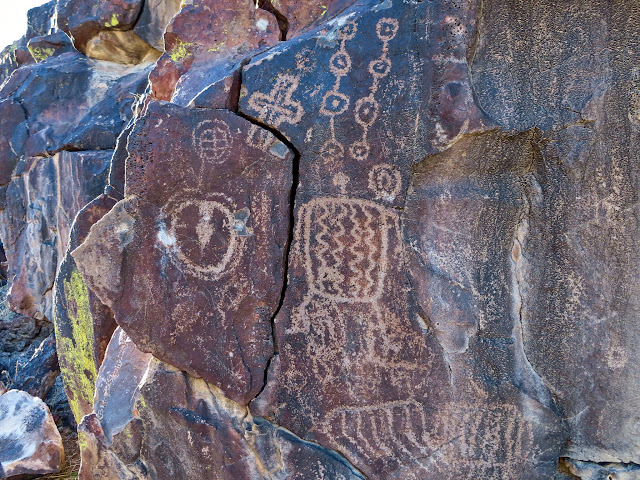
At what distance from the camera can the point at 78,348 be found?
8.64 ft

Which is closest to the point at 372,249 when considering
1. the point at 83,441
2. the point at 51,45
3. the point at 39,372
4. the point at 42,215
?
the point at 83,441

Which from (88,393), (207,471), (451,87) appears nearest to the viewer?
(451,87)

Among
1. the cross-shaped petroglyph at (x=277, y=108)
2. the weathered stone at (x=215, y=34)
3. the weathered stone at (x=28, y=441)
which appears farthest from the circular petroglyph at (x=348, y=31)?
the weathered stone at (x=28, y=441)

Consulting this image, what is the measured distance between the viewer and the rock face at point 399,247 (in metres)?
1.68

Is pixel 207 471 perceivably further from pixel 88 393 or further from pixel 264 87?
pixel 264 87

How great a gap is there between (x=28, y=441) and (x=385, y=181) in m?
2.64

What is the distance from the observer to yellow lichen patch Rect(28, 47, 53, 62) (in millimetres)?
3863

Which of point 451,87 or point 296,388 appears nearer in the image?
point 451,87

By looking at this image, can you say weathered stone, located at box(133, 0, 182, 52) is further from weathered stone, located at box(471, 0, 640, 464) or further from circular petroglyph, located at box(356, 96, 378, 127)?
weathered stone, located at box(471, 0, 640, 464)

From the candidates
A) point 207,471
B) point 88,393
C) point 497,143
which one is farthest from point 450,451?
point 88,393

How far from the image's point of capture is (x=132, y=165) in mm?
1766

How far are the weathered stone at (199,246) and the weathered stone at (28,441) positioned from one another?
161cm

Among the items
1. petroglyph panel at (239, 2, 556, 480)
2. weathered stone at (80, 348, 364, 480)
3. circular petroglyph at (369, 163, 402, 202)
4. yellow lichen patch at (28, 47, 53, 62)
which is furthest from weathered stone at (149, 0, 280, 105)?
yellow lichen patch at (28, 47, 53, 62)

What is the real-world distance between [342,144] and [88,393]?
1971 mm
